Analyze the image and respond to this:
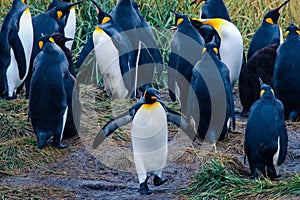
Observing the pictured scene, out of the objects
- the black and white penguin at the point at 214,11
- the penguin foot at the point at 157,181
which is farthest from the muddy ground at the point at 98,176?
the black and white penguin at the point at 214,11

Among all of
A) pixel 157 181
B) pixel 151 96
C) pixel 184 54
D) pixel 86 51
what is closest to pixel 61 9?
pixel 86 51

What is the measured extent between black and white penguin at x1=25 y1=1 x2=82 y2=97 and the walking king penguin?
146 mm

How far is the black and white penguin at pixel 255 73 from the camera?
302 inches

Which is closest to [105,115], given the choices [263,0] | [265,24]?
[265,24]

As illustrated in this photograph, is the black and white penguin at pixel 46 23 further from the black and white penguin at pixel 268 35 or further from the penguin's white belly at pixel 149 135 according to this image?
the penguin's white belly at pixel 149 135

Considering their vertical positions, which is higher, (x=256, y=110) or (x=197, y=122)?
(x=256, y=110)

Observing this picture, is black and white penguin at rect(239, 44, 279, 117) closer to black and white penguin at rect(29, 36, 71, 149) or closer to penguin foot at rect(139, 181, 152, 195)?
black and white penguin at rect(29, 36, 71, 149)

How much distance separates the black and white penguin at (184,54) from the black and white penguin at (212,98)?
851 mm

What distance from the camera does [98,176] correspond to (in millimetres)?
6195

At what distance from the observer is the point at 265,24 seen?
28.8 feet

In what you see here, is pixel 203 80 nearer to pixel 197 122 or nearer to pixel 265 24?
pixel 197 122

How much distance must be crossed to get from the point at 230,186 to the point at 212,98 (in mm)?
1480

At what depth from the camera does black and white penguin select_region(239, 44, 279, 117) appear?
767cm

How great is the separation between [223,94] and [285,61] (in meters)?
1.11
